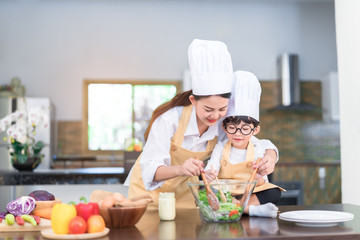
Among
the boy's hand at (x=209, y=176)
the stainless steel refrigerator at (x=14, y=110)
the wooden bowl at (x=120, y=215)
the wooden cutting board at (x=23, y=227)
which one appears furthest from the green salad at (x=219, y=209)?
the stainless steel refrigerator at (x=14, y=110)

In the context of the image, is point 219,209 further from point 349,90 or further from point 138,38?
point 138,38

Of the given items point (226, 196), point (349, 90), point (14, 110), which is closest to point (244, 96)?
point (226, 196)

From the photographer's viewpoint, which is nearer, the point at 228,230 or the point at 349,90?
the point at 228,230

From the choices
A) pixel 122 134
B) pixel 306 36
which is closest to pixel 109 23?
pixel 122 134

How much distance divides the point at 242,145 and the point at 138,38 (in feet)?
20.9

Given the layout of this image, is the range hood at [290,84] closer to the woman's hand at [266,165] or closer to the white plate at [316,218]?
the woman's hand at [266,165]

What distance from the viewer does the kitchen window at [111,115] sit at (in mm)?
8055

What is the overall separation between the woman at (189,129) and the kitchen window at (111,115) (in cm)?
581

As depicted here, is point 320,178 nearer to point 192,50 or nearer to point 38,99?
point 38,99

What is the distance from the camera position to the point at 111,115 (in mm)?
8070

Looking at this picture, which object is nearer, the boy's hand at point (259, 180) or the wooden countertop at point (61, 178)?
the boy's hand at point (259, 180)

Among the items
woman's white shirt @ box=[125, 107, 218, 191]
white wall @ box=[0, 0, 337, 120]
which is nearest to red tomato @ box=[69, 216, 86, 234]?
woman's white shirt @ box=[125, 107, 218, 191]

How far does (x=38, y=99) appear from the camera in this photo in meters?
7.38

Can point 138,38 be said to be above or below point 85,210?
above
